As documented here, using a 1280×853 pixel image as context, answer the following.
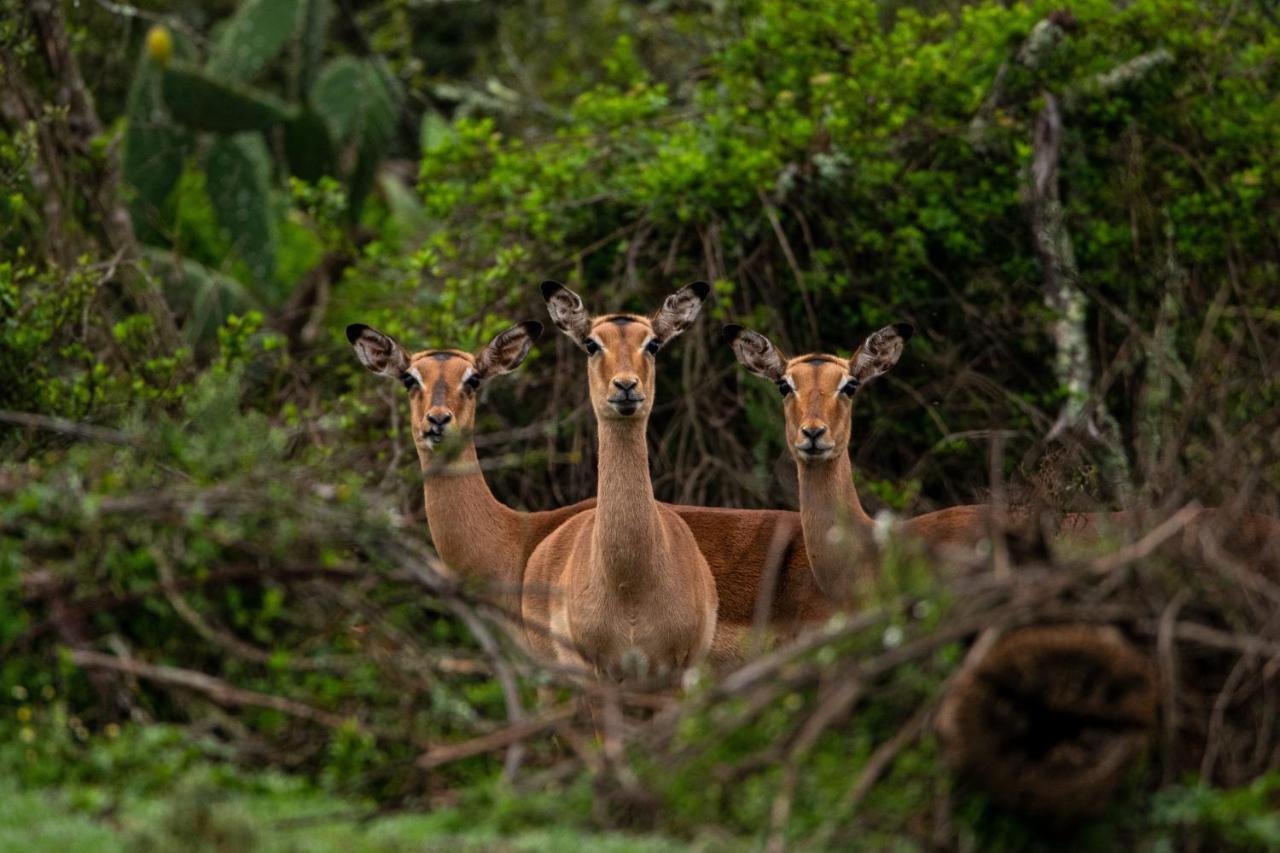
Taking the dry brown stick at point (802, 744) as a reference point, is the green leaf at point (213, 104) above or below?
above

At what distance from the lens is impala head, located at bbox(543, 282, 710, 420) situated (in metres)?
8.50

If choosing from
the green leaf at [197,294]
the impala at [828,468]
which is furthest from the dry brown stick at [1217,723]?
the green leaf at [197,294]

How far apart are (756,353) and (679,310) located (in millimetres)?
482

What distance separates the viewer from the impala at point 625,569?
8.37 m

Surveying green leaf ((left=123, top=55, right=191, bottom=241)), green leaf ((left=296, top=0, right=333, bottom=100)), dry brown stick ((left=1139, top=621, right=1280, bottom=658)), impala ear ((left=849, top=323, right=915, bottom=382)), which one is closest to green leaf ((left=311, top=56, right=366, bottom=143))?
green leaf ((left=296, top=0, right=333, bottom=100))

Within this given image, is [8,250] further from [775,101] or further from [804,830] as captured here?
[804,830]

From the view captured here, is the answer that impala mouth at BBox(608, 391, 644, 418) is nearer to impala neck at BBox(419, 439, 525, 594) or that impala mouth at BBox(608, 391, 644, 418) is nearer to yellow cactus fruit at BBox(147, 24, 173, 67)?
impala neck at BBox(419, 439, 525, 594)

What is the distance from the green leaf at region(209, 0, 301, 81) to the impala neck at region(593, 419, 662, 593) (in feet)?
24.2

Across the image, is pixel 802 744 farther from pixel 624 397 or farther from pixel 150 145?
pixel 150 145

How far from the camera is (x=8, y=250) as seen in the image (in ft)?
39.6

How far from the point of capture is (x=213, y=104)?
14.0 metres

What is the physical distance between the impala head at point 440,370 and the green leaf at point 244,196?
A: 16.2 ft

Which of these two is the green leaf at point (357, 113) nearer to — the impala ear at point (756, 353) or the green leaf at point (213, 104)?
the green leaf at point (213, 104)

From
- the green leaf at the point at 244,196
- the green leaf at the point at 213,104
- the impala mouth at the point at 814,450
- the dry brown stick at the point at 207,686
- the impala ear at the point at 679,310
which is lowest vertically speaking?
the dry brown stick at the point at 207,686
